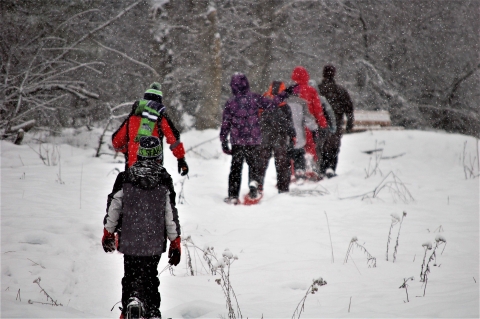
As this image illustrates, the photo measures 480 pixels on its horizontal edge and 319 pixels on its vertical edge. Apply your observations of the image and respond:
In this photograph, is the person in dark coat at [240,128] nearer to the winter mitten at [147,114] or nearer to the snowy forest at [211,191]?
the snowy forest at [211,191]

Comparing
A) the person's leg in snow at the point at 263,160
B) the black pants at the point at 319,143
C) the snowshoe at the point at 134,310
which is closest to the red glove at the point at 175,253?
the snowshoe at the point at 134,310

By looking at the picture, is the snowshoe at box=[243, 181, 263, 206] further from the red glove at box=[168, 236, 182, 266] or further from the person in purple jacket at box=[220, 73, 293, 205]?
the red glove at box=[168, 236, 182, 266]

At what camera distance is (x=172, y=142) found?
189 inches

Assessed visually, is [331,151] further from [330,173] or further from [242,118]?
[242,118]

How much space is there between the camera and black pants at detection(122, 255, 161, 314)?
2.93 metres

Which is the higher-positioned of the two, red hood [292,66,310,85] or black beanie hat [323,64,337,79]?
black beanie hat [323,64,337,79]

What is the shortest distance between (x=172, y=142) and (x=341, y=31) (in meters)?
15.8

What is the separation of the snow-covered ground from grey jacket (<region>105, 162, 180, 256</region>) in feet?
1.96

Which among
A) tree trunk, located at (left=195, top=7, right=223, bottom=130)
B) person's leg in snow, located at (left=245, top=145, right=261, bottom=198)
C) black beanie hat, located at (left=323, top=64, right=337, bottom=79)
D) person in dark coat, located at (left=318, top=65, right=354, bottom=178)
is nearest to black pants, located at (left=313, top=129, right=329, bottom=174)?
person in dark coat, located at (left=318, top=65, right=354, bottom=178)

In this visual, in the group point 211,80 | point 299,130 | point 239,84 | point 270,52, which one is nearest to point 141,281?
point 239,84

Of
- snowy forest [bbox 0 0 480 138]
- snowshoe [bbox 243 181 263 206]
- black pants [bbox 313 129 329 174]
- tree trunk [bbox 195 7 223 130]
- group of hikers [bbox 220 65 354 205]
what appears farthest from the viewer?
tree trunk [bbox 195 7 223 130]

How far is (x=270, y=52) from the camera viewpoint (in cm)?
1725

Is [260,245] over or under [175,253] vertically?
under

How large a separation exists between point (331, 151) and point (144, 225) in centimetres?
653
